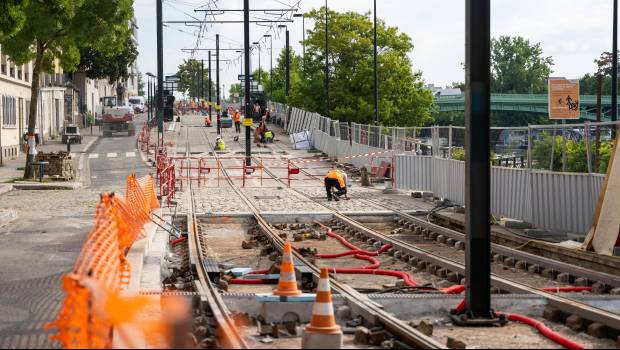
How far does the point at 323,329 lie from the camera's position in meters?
9.53

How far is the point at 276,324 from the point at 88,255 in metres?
3.03

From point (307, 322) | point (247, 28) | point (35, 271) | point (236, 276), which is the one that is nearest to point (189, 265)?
point (236, 276)

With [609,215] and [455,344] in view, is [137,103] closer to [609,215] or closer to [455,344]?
[609,215]

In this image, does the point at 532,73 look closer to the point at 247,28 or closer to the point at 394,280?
the point at 247,28

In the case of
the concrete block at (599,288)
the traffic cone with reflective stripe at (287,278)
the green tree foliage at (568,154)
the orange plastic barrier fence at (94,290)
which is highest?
the green tree foliage at (568,154)

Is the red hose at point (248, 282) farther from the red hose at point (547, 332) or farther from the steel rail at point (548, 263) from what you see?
the steel rail at point (548, 263)

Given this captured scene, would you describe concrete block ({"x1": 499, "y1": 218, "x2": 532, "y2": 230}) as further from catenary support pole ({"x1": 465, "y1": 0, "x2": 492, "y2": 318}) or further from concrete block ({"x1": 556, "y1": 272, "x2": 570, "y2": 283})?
catenary support pole ({"x1": 465, "y1": 0, "x2": 492, "y2": 318})

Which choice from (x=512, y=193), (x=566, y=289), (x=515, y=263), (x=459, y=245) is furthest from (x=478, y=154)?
(x=512, y=193)

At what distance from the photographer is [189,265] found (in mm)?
16250

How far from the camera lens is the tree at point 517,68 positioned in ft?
613

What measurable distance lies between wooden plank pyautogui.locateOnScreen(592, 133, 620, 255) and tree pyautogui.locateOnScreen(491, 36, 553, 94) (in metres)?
171

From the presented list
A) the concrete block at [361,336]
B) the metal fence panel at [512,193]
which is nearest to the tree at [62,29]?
the metal fence panel at [512,193]

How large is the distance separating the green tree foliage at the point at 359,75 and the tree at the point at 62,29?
36384 mm

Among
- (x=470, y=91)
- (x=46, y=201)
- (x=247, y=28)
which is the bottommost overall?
(x=46, y=201)
